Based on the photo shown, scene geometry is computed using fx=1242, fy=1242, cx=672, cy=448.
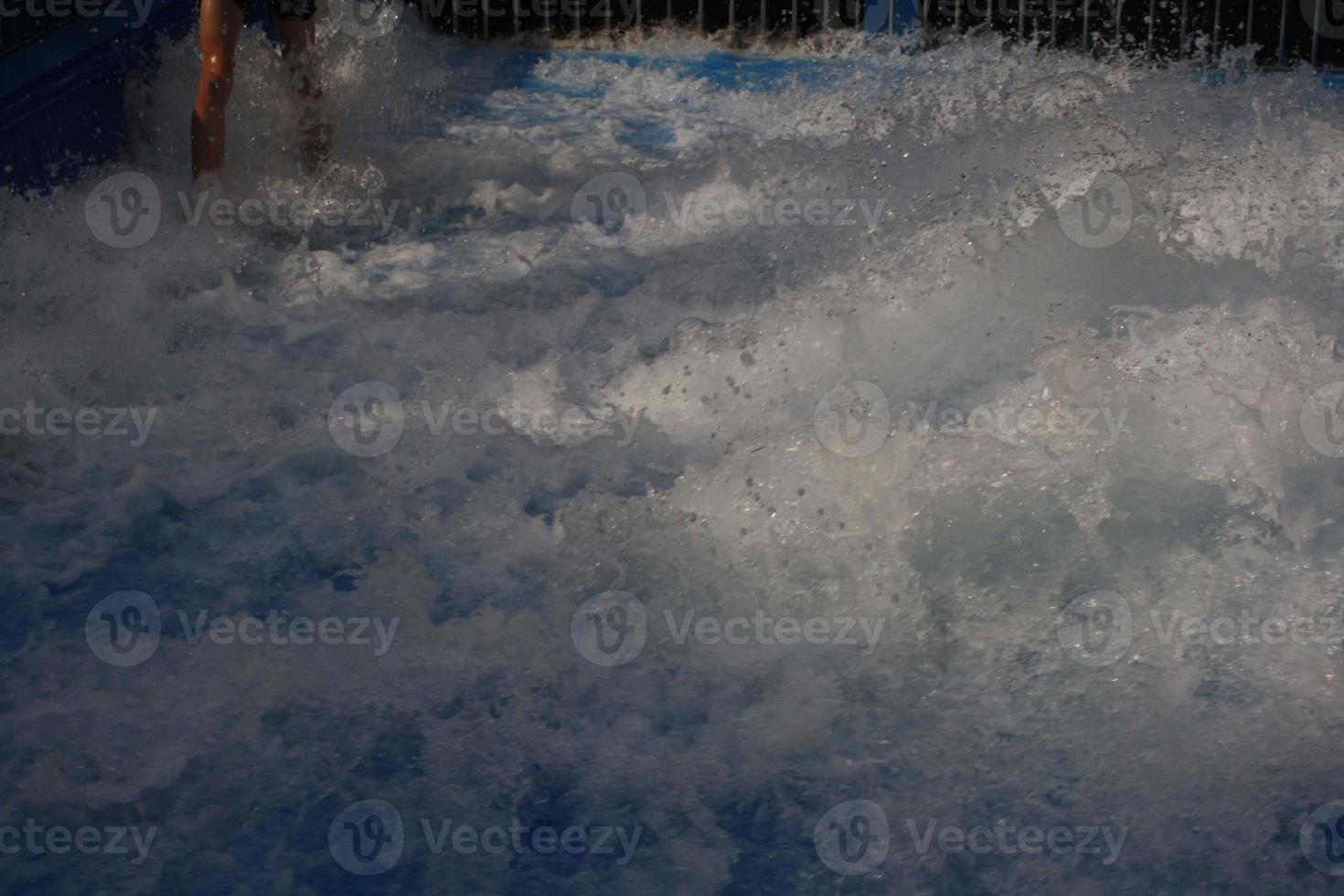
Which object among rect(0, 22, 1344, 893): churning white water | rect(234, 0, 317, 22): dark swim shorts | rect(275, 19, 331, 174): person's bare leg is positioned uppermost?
rect(234, 0, 317, 22): dark swim shorts

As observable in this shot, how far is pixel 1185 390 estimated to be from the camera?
3387mm

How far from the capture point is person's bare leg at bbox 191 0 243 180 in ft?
13.1

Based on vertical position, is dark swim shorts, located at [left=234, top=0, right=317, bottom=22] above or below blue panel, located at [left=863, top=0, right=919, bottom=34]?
above

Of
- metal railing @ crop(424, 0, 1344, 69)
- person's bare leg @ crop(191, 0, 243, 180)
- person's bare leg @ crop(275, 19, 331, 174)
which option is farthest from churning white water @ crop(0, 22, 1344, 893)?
metal railing @ crop(424, 0, 1344, 69)

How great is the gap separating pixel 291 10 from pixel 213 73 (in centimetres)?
52

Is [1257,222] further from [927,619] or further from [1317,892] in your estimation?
Answer: [1317,892]

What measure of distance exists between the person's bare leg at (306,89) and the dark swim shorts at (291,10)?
1.2 inches

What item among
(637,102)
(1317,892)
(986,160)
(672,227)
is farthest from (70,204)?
(1317,892)

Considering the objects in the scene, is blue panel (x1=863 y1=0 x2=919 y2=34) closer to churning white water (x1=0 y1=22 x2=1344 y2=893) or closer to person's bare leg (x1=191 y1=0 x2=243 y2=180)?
churning white water (x1=0 y1=22 x2=1344 y2=893)

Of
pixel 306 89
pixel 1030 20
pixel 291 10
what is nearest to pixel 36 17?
pixel 291 10

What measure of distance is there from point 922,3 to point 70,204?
4222 mm

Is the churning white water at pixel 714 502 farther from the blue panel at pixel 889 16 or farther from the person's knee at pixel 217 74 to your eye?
the blue panel at pixel 889 16

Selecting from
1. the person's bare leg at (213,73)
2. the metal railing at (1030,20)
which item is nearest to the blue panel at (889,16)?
the metal railing at (1030,20)

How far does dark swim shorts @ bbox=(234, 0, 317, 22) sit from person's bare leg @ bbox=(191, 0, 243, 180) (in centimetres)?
35
